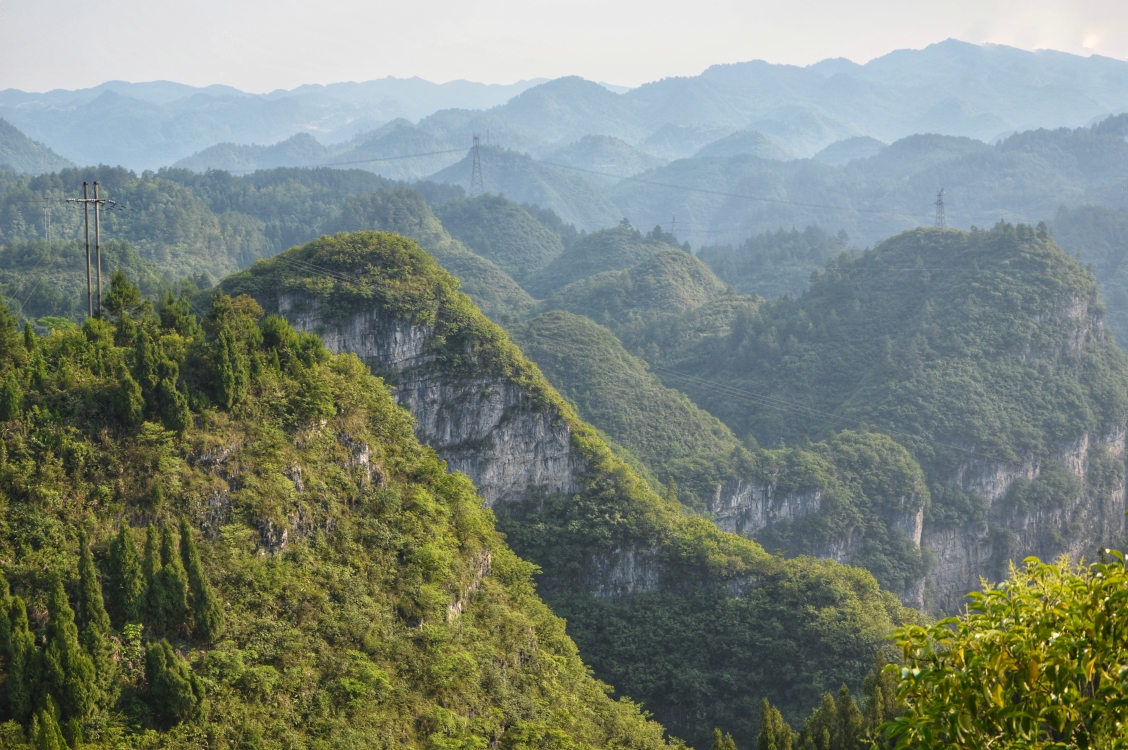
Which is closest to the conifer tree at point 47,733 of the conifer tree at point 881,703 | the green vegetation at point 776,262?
the conifer tree at point 881,703

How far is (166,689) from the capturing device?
973 inches

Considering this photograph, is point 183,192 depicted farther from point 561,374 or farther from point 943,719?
point 943,719

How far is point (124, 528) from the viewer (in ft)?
85.9

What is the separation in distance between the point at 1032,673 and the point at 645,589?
41.6 m

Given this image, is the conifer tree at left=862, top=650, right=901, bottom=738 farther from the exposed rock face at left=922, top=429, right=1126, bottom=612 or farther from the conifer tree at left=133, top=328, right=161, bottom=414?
the exposed rock face at left=922, top=429, right=1126, bottom=612

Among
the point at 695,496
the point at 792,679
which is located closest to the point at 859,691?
the point at 792,679

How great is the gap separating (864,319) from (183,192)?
9458 cm

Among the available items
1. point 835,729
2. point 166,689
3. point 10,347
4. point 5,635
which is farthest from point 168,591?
point 835,729

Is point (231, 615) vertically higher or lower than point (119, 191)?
lower

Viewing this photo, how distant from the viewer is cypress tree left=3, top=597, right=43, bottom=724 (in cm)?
2264

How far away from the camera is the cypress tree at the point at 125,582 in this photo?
2569 cm

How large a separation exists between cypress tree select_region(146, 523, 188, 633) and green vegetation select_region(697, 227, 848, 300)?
13677cm

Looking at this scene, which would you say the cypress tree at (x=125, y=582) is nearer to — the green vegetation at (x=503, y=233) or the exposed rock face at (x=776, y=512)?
the exposed rock face at (x=776, y=512)

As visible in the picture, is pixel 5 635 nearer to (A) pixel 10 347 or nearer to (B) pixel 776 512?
(A) pixel 10 347
